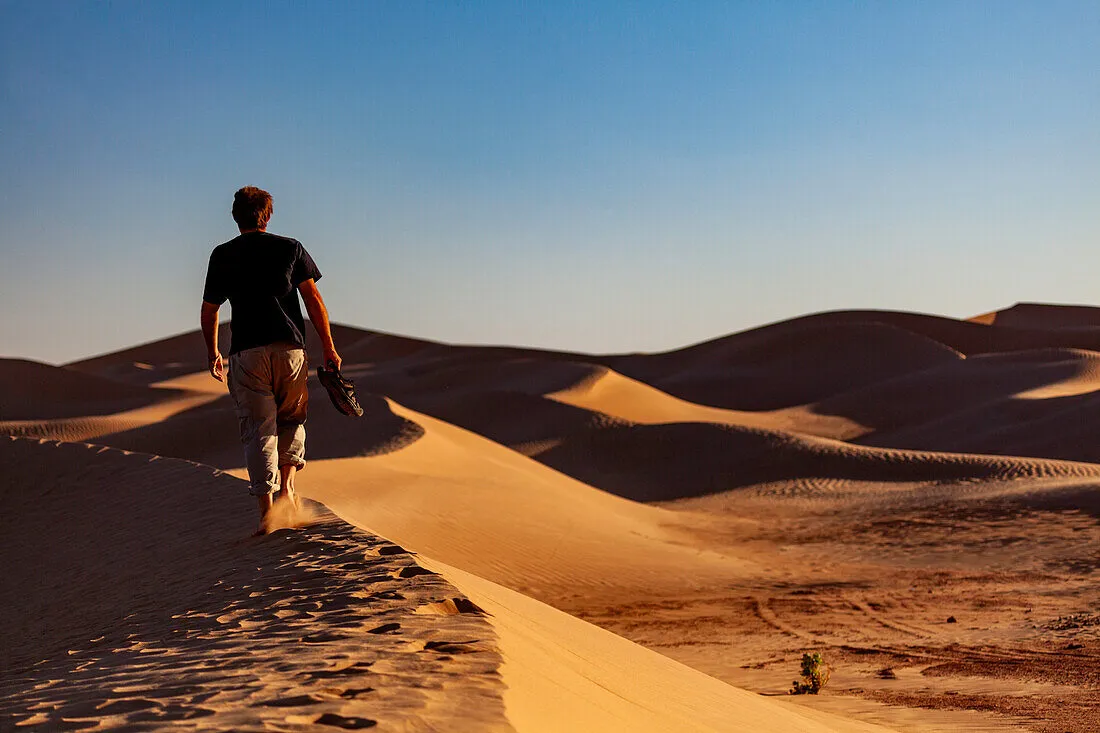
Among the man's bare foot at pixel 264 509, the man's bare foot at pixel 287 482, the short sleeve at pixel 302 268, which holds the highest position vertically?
the short sleeve at pixel 302 268

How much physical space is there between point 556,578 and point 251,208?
7.91m

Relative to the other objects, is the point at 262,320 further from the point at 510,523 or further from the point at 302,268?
the point at 510,523

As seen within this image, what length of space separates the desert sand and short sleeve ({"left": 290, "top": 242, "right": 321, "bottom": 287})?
145cm

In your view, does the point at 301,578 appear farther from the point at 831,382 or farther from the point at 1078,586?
the point at 831,382

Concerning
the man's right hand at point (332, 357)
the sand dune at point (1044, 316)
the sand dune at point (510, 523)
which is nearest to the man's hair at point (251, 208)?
the man's right hand at point (332, 357)

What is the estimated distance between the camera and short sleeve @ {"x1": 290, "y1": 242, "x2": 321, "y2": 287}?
226 inches

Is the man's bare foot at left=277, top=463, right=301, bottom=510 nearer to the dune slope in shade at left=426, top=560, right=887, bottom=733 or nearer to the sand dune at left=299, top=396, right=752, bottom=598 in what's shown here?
the dune slope in shade at left=426, top=560, right=887, bottom=733

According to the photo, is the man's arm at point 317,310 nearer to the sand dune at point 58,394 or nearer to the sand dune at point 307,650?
the sand dune at point 307,650

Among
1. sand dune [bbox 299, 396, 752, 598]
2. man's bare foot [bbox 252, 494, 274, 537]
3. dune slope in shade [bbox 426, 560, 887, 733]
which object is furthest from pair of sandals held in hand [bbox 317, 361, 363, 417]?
sand dune [bbox 299, 396, 752, 598]

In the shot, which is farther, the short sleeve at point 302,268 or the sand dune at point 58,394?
the sand dune at point 58,394

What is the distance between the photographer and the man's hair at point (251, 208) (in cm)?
572

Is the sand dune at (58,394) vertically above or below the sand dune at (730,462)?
above

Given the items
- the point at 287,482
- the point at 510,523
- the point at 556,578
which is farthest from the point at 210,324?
the point at 510,523

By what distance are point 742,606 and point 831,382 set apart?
41.8 meters
